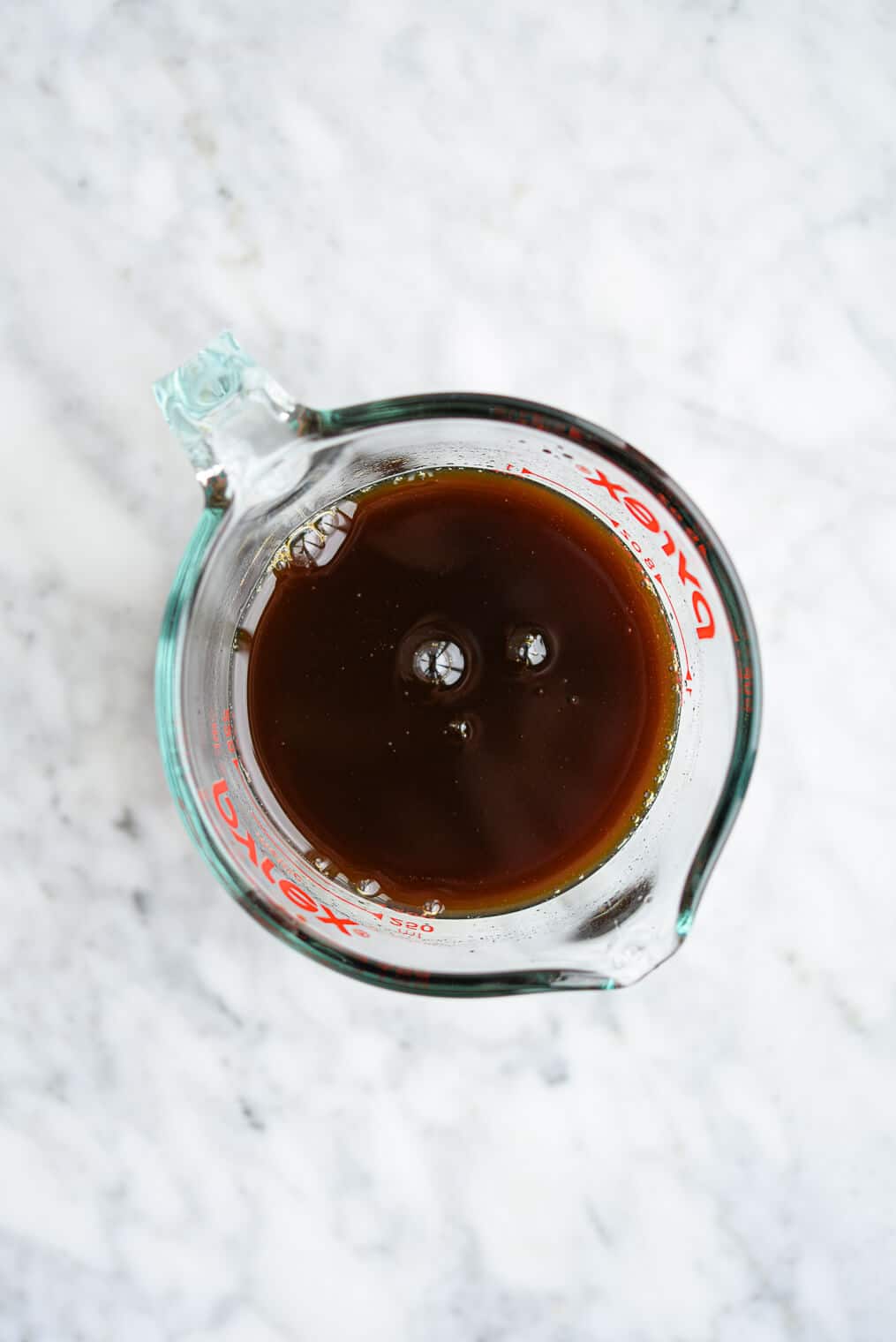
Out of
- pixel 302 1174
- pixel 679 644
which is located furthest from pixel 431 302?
pixel 302 1174

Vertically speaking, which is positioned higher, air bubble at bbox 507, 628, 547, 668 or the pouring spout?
the pouring spout

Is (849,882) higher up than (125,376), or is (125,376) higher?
(125,376)

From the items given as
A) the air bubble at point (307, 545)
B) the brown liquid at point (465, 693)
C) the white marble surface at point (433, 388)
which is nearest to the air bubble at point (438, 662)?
the brown liquid at point (465, 693)

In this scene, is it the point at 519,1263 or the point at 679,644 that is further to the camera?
the point at 519,1263

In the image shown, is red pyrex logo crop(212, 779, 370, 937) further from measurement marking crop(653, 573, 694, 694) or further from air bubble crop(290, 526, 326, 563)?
measurement marking crop(653, 573, 694, 694)

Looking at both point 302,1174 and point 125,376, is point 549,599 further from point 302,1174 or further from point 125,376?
point 302,1174

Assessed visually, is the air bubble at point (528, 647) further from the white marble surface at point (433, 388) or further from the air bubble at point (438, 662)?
the white marble surface at point (433, 388)

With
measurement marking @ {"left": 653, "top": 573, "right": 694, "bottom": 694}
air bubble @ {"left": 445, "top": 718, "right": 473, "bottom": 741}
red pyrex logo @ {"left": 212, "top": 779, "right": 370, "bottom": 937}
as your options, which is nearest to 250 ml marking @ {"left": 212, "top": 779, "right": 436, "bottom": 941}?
red pyrex logo @ {"left": 212, "top": 779, "right": 370, "bottom": 937}
